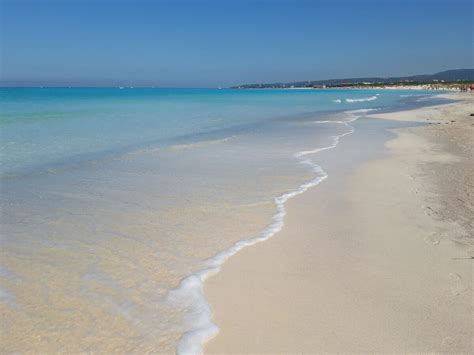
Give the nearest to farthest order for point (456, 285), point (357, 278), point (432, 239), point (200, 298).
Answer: point (200, 298)
point (456, 285)
point (357, 278)
point (432, 239)

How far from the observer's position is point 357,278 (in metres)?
4.52

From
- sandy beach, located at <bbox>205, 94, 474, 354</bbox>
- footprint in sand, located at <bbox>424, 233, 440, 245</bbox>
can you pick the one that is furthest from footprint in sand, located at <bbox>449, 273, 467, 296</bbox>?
footprint in sand, located at <bbox>424, 233, 440, 245</bbox>

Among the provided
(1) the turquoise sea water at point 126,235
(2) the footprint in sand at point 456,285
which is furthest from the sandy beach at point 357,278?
(1) the turquoise sea water at point 126,235

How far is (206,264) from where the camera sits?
4.91 metres

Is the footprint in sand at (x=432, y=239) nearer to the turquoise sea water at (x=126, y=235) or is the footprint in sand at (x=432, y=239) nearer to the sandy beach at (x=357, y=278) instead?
the sandy beach at (x=357, y=278)

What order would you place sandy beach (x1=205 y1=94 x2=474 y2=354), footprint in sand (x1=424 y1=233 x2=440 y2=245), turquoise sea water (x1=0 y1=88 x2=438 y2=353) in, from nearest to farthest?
sandy beach (x1=205 y1=94 x2=474 y2=354) → turquoise sea water (x1=0 y1=88 x2=438 y2=353) → footprint in sand (x1=424 y1=233 x2=440 y2=245)

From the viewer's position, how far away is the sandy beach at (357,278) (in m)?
3.48

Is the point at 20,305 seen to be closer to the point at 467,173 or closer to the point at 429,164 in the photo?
the point at 467,173

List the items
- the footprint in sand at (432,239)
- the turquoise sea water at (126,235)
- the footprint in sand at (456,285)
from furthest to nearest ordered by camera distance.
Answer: the footprint in sand at (432,239) < the footprint in sand at (456,285) < the turquoise sea water at (126,235)

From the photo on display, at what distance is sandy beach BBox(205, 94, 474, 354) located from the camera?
348cm

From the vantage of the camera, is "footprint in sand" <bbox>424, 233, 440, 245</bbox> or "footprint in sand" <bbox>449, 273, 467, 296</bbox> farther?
"footprint in sand" <bbox>424, 233, 440, 245</bbox>

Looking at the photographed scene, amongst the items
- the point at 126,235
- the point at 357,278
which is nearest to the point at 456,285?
the point at 357,278

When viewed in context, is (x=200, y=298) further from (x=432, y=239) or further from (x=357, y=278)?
(x=432, y=239)

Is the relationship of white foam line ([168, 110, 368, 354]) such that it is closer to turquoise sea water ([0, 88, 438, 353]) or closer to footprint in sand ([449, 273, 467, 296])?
turquoise sea water ([0, 88, 438, 353])
